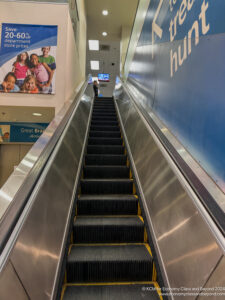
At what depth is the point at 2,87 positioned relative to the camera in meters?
4.94

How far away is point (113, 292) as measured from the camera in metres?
1.84

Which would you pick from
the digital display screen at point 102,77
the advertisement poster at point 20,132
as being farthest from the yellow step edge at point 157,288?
the digital display screen at point 102,77

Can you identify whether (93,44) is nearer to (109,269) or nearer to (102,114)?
(102,114)

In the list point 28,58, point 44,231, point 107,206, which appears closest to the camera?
point 44,231

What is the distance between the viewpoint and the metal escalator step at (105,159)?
12.3 feet

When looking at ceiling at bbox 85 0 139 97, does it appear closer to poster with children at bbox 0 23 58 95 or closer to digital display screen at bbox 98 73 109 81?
digital display screen at bbox 98 73 109 81

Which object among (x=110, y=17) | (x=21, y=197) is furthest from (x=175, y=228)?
(x=110, y=17)

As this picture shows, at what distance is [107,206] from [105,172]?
78cm

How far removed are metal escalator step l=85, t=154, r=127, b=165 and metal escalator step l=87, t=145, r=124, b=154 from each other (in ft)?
1.10

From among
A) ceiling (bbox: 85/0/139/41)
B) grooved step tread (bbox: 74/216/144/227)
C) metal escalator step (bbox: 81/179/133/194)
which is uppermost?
ceiling (bbox: 85/0/139/41)

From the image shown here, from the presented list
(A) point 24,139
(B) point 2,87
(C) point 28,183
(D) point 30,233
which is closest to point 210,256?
(D) point 30,233

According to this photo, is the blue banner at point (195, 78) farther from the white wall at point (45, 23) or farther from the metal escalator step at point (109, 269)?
the white wall at point (45, 23)

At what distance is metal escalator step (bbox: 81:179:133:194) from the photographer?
3061mm

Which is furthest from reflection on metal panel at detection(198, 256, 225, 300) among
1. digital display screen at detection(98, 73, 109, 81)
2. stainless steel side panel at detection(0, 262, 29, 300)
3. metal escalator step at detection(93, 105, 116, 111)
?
digital display screen at detection(98, 73, 109, 81)
